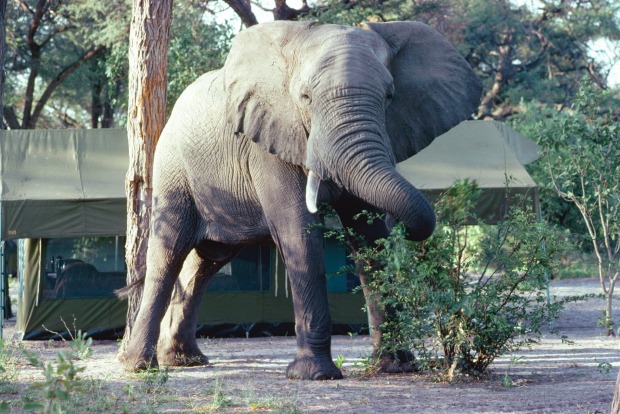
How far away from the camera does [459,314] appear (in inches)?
292

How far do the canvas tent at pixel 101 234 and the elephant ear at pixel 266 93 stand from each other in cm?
476

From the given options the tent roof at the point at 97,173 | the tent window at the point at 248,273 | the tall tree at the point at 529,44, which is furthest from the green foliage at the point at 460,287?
the tall tree at the point at 529,44

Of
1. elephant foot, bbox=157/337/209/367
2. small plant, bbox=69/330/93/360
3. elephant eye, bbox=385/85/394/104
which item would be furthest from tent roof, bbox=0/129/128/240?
small plant, bbox=69/330/93/360

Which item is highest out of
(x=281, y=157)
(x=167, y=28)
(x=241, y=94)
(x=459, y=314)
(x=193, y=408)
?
(x=167, y=28)

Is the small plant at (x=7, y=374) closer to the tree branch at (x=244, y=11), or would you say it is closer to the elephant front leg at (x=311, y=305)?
the elephant front leg at (x=311, y=305)

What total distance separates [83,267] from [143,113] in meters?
3.86

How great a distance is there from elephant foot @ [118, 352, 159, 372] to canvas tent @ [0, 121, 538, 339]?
3685mm

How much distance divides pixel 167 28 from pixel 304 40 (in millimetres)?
2815

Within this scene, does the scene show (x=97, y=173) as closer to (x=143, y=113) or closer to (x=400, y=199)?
(x=143, y=113)

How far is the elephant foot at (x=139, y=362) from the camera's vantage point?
867 centimetres

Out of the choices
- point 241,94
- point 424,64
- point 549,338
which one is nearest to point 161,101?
point 241,94

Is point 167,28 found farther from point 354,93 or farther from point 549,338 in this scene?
Result: point 549,338

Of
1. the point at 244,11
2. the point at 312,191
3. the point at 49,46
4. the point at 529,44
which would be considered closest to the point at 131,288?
the point at 312,191

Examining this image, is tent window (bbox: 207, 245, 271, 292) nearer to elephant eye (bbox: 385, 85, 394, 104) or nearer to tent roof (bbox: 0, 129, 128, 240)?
tent roof (bbox: 0, 129, 128, 240)
